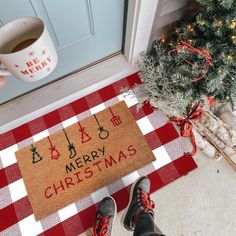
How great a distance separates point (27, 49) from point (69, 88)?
2.64ft

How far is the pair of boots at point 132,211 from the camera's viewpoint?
1.09 metres

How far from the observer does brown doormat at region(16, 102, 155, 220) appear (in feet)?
3.98

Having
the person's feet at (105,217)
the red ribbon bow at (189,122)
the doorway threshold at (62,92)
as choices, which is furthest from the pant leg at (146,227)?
the doorway threshold at (62,92)

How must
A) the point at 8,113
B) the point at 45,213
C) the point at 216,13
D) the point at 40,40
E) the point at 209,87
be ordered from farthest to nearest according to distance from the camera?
the point at 8,113
the point at 45,213
the point at 209,87
the point at 216,13
the point at 40,40

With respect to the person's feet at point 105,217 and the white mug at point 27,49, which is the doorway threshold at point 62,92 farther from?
the white mug at point 27,49

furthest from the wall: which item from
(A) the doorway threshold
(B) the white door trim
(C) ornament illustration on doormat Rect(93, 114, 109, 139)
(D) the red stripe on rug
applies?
(D) the red stripe on rug

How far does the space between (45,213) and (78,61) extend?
0.76 metres

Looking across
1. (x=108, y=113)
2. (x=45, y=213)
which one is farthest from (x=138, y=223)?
(x=108, y=113)

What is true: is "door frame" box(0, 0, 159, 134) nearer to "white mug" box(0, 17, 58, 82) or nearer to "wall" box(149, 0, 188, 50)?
"wall" box(149, 0, 188, 50)

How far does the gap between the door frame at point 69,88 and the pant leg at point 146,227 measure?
2.29 feet

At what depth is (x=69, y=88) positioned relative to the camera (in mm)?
1333

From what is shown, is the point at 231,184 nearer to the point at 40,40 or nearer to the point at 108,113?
the point at 108,113

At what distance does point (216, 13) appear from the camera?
873 millimetres

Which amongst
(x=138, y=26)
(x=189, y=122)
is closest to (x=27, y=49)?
(x=138, y=26)
